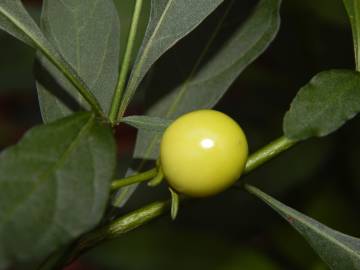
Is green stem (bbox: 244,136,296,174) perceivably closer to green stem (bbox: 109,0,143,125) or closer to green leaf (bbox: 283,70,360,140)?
green leaf (bbox: 283,70,360,140)

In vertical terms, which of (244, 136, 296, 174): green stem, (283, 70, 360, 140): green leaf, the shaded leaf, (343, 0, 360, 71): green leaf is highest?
the shaded leaf

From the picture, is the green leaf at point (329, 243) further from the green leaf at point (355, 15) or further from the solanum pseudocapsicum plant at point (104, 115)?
the green leaf at point (355, 15)

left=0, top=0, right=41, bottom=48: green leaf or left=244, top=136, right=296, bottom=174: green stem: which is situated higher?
left=0, top=0, right=41, bottom=48: green leaf

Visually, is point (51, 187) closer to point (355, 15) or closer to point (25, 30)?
point (25, 30)

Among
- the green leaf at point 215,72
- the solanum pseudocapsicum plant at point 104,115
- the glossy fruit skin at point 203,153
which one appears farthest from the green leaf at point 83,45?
the glossy fruit skin at point 203,153

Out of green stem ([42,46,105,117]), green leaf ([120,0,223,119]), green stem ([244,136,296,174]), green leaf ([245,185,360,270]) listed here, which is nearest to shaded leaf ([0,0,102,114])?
green stem ([42,46,105,117])

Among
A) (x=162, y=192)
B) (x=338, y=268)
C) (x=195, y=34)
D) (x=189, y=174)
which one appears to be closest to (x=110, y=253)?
(x=162, y=192)

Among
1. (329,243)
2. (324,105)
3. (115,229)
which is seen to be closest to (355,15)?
(324,105)

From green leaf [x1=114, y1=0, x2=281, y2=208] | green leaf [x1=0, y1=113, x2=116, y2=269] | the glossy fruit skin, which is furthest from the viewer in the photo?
green leaf [x1=114, y1=0, x2=281, y2=208]

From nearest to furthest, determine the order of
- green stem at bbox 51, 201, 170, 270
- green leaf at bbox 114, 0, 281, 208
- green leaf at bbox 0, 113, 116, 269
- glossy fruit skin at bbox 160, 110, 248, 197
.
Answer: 1. green leaf at bbox 0, 113, 116, 269
2. glossy fruit skin at bbox 160, 110, 248, 197
3. green stem at bbox 51, 201, 170, 270
4. green leaf at bbox 114, 0, 281, 208
